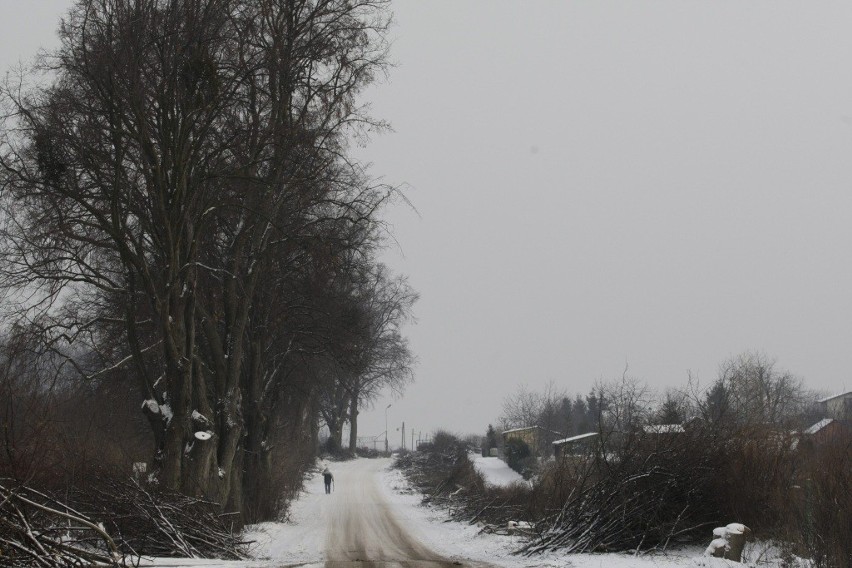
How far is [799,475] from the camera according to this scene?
1553 centimetres

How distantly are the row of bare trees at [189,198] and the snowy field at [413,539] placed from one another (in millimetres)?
2032

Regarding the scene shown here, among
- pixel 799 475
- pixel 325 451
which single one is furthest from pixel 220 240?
pixel 325 451

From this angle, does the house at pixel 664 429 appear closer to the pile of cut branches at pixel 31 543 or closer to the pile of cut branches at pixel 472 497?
the pile of cut branches at pixel 472 497

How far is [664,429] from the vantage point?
17.3 meters

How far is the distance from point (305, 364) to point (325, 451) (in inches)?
2031

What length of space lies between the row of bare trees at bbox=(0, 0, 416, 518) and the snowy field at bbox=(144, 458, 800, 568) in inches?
80.0

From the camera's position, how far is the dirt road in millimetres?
15945

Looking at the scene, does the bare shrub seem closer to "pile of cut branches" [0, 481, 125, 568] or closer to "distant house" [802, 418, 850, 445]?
"distant house" [802, 418, 850, 445]

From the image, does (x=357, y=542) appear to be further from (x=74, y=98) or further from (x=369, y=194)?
(x=74, y=98)

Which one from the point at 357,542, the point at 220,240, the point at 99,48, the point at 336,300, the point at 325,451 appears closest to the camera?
the point at 99,48

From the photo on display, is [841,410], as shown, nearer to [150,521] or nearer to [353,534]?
[353,534]

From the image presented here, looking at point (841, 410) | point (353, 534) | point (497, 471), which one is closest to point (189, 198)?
point (353, 534)

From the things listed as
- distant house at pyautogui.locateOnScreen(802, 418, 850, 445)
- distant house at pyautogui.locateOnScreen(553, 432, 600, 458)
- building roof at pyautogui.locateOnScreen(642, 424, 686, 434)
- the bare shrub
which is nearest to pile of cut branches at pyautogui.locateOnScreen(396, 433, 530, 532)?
distant house at pyautogui.locateOnScreen(553, 432, 600, 458)

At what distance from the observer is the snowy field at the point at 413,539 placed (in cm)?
1380
